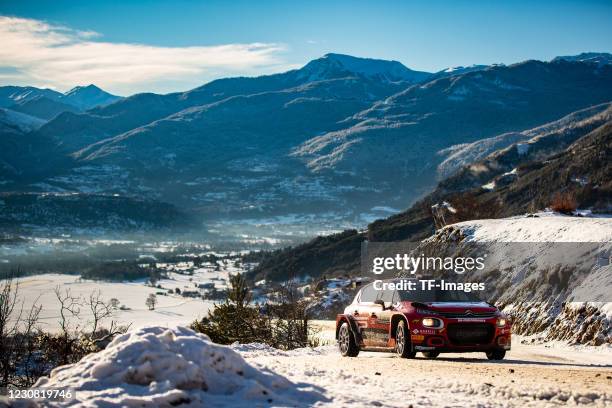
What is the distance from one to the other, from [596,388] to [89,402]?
6.72 meters

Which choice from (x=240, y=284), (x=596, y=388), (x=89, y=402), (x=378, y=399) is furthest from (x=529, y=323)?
(x=89, y=402)

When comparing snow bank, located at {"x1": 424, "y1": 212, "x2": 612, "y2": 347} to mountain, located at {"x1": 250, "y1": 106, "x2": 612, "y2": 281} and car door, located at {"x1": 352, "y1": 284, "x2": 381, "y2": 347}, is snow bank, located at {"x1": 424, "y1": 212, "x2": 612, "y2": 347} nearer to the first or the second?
car door, located at {"x1": 352, "y1": 284, "x2": 381, "y2": 347}

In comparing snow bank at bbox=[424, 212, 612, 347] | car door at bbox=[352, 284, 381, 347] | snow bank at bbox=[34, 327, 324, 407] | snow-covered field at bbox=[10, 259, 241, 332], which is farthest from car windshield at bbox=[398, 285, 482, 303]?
snow-covered field at bbox=[10, 259, 241, 332]

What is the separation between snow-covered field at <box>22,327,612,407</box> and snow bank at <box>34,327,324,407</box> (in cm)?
1

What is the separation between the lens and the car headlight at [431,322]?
48.0 feet

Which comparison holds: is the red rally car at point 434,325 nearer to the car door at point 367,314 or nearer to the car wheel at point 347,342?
the car door at point 367,314

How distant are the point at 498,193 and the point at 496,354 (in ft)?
222

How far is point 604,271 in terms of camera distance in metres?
20.6

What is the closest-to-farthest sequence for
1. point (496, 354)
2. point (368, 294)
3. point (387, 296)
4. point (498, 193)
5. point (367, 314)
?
1. point (496, 354)
2. point (387, 296)
3. point (367, 314)
4. point (368, 294)
5. point (498, 193)

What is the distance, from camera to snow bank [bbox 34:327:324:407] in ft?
26.4

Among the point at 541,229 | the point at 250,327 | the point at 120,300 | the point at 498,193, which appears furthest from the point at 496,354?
the point at 120,300

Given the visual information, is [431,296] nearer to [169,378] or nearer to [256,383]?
[256,383]

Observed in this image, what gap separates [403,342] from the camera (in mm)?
15133

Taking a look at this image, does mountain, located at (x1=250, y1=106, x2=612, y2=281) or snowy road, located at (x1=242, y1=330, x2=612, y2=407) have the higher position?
mountain, located at (x1=250, y1=106, x2=612, y2=281)
